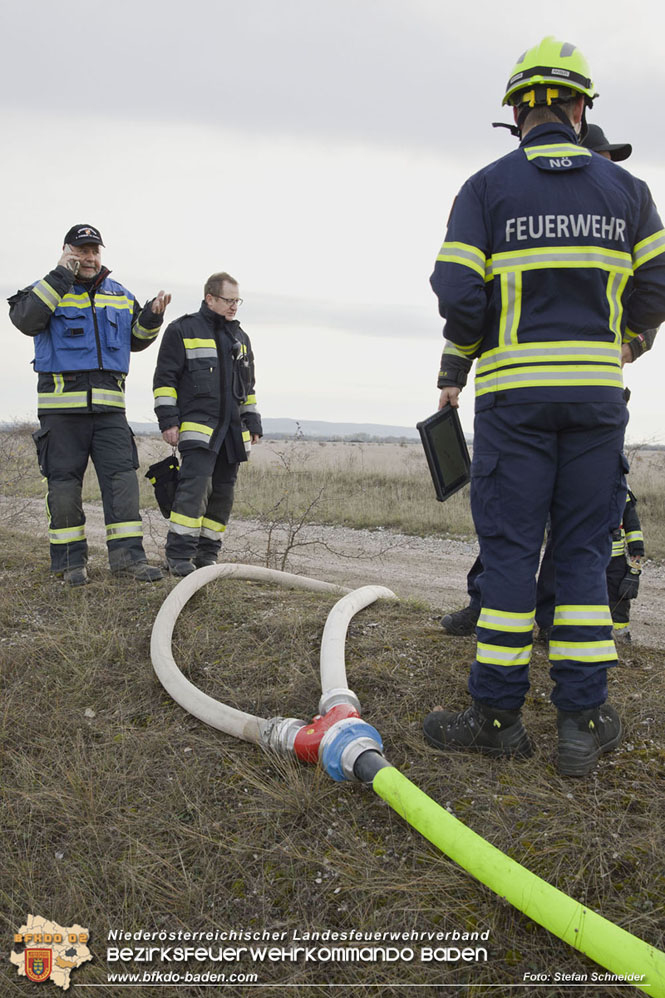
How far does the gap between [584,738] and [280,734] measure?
115cm

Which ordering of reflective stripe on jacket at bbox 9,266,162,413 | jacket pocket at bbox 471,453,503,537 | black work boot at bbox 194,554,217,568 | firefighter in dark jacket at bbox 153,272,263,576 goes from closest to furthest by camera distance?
jacket pocket at bbox 471,453,503,537, reflective stripe on jacket at bbox 9,266,162,413, firefighter in dark jacket at bbox 153,272,263,576, black work boot at bbox 194,554,217,568

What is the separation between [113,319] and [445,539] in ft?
21.5

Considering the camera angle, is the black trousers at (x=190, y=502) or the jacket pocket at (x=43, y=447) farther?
the black trousers at (x=190, y=502)

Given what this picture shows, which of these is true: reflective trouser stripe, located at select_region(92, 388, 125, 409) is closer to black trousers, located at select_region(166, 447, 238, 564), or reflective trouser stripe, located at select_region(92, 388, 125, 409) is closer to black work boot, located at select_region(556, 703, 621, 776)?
black trousers, located at select_region(166, 447, 238, 564)

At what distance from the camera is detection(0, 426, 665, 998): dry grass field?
2107mm

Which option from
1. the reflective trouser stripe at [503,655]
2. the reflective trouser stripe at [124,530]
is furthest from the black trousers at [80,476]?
the reflective trouser stripe at [503,655]

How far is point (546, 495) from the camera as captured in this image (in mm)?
2652

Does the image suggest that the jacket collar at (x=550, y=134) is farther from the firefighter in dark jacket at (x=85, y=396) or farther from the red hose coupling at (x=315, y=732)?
the firefighter in dark jacket at (x=85, y=396)

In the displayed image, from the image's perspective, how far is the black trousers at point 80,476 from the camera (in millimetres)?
4934

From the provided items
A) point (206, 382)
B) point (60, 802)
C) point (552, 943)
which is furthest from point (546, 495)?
point (206, 382)

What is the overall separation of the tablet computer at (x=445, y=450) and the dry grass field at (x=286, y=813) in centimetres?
88

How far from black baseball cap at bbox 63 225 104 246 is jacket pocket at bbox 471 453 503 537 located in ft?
11.2

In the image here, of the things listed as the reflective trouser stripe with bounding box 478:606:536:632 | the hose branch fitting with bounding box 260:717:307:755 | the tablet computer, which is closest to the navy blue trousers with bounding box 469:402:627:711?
the reflective trouser stripe with bounding box 478:606:536:632

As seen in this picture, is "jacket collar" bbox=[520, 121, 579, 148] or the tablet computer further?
the tablet computer
